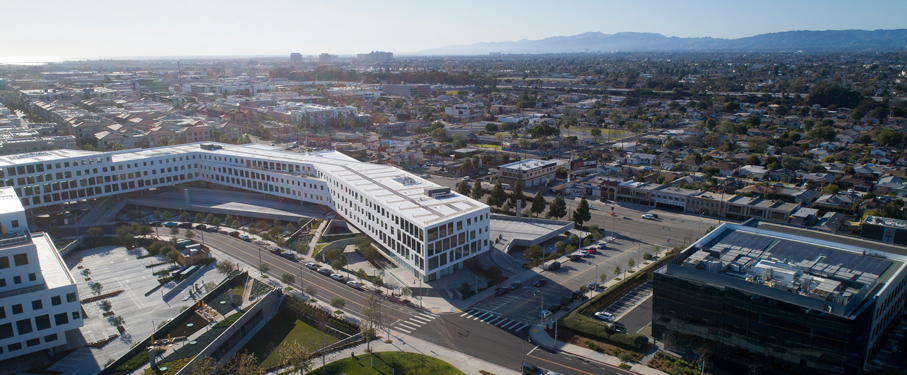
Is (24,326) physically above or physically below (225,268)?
above

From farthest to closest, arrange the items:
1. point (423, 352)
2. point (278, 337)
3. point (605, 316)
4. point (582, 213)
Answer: point (582, 213), point (605, 316), point (278, 337), point (423, 352)

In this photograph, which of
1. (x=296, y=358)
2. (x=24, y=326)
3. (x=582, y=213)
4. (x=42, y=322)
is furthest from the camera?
(x=582, y=213)

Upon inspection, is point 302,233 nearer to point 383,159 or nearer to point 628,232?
point 628,232

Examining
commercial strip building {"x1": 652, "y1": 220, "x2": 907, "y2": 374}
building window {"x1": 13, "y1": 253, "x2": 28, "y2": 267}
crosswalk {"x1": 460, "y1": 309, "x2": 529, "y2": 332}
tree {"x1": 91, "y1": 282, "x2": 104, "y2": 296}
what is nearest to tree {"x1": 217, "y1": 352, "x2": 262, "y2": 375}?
building window {"x1": 13, "y1": 253, "x2": 28, "y2": 267}

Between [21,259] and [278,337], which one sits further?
[278,337]

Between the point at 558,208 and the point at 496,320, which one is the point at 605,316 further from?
the point at 558,208

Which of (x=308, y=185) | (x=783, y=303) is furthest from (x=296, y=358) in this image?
(x=308, y=185)

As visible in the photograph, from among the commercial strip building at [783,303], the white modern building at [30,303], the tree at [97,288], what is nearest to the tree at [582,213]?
the commercial strip building at [783,303]

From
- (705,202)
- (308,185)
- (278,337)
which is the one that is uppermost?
(308,185)
